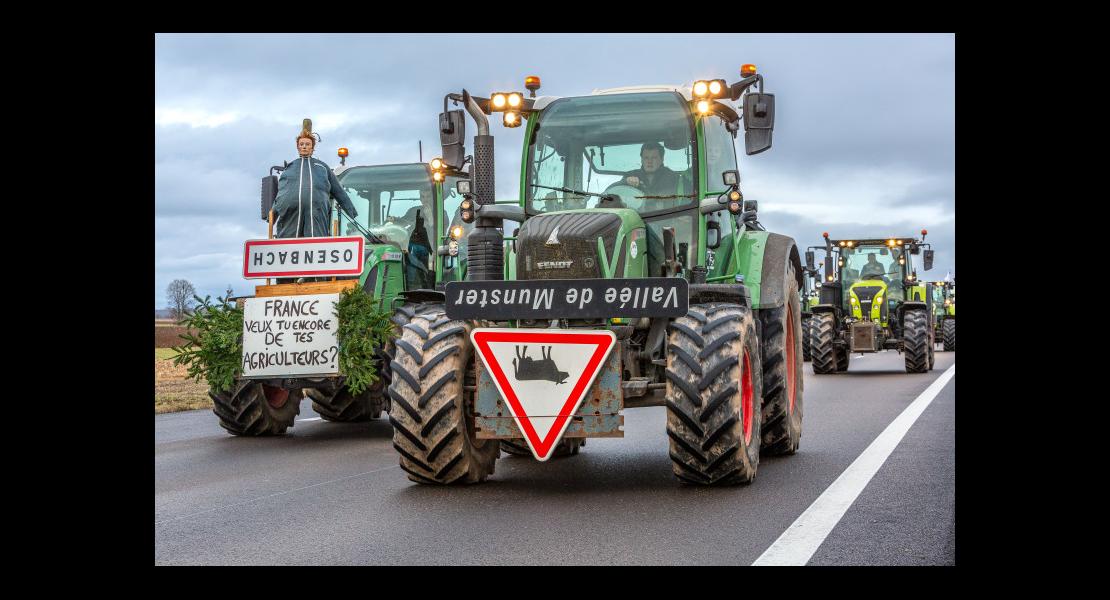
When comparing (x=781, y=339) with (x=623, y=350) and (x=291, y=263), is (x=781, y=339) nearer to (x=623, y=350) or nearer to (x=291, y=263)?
(x=623, y=350)

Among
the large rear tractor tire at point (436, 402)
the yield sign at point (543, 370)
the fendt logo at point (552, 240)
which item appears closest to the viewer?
the yield sign at point (543, 370)

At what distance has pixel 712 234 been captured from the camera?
9641mm

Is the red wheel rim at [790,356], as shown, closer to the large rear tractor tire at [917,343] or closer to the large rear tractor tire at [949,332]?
the large rear tractor tire at [917,343]

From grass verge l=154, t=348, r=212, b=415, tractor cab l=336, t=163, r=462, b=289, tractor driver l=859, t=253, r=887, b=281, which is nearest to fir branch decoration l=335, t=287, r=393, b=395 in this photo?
tractor cab l=336, t=163, r=462, b=289

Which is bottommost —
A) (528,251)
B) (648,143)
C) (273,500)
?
(273,500)

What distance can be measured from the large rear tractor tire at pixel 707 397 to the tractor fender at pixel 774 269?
2060mm

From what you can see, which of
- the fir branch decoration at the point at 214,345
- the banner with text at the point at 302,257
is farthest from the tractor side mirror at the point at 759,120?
the fir branch decoration at the point at 214,345

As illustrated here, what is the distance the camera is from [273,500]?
27.2 feet

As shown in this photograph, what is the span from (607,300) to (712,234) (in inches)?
81.6

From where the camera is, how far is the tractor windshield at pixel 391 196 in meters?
15.1

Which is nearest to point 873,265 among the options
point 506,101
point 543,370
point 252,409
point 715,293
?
point 252,409
